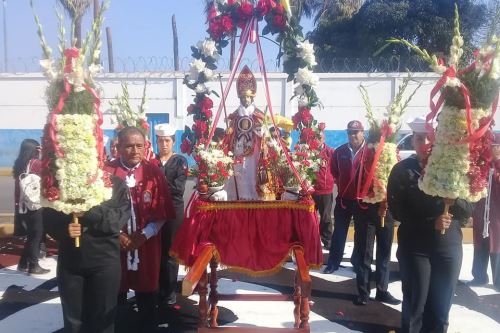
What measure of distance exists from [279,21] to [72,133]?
2217 mm

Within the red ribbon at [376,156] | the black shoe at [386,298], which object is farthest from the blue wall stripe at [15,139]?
the black shoe at [386,298]

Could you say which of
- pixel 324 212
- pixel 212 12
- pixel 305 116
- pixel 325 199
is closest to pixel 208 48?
pixel 212 12

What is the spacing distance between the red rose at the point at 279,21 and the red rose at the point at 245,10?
9.3 inches

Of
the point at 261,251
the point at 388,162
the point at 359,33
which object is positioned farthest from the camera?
the point at 359,33

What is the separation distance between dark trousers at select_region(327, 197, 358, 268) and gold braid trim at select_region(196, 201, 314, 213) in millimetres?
1951

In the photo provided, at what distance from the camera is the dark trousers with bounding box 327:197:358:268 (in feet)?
20.8

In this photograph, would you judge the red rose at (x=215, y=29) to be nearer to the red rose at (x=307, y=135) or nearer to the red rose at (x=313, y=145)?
the red rose at (x=307, y=135)

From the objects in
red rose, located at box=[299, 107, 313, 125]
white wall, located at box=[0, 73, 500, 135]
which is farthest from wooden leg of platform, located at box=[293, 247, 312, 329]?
white wall, located at box=[0, 73, 500, 135]

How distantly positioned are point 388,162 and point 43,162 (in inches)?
140

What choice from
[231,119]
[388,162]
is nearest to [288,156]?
[231,119]

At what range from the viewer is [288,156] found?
452cm

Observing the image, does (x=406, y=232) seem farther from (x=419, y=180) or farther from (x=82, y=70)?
(x=82, y=70)

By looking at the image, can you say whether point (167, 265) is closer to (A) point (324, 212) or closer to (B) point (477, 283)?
(A) point (324, 212)

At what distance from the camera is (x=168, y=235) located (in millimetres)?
5262
